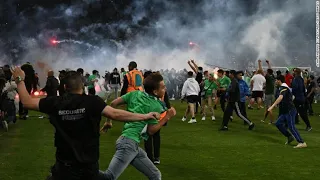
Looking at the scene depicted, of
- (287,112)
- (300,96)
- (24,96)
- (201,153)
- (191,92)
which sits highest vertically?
(24,96)

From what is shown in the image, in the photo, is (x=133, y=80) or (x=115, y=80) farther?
(x=115, y=80)

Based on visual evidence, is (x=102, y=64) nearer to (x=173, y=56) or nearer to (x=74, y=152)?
(x=173, y=56)

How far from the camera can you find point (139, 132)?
20.9ft

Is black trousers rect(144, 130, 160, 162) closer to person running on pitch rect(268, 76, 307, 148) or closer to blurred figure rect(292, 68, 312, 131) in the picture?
person running on pitch rect(268, 76, 307, 148)

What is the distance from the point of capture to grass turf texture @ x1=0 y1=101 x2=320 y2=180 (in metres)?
9.42

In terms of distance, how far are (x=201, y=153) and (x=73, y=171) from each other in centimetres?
711

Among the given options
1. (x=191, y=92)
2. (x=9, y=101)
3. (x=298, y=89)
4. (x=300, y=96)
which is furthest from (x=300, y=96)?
(x=9, y=101)

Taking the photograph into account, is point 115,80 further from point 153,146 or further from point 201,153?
point 153,146

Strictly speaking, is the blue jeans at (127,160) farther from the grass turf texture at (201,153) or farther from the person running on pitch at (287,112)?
the person running on pitch at (287,112)

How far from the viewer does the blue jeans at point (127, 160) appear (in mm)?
6059

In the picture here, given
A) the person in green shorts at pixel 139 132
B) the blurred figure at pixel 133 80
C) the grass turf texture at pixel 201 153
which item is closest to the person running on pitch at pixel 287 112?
the grass turf texture at pixel 201 153

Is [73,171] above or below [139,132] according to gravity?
below

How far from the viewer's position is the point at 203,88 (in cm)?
2017

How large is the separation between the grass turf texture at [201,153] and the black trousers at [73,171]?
13.1 ft
